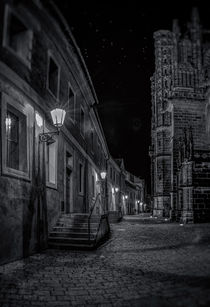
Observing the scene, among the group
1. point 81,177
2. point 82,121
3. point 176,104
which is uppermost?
point 176,104

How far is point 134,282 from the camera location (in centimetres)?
496

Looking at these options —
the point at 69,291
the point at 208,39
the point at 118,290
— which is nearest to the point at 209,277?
the point at 118,290

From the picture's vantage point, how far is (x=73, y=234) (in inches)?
384

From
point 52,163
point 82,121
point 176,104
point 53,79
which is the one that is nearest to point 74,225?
point 52,163

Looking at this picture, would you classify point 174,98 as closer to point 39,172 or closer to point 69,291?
point 39,172

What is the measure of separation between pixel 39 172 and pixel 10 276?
3887 millimetres

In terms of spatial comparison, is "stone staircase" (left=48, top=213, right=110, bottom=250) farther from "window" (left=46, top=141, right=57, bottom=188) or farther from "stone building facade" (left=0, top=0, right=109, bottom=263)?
"window" (left=46, top=141, right=57, bottom=188)

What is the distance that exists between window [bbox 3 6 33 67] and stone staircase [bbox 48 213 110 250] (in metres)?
7.93

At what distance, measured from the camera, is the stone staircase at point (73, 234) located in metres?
9.23

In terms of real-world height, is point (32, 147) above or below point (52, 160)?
above

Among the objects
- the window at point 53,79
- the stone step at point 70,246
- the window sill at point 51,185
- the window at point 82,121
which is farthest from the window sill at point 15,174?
the window at point 82,121

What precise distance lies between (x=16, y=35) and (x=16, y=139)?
635cm

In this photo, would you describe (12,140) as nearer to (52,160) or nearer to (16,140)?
(16,140)

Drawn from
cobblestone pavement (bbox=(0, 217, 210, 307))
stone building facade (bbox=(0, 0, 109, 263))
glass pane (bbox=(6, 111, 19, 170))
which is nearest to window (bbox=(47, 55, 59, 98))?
stone building facade (bbox=(0, 0, 109, 263))
